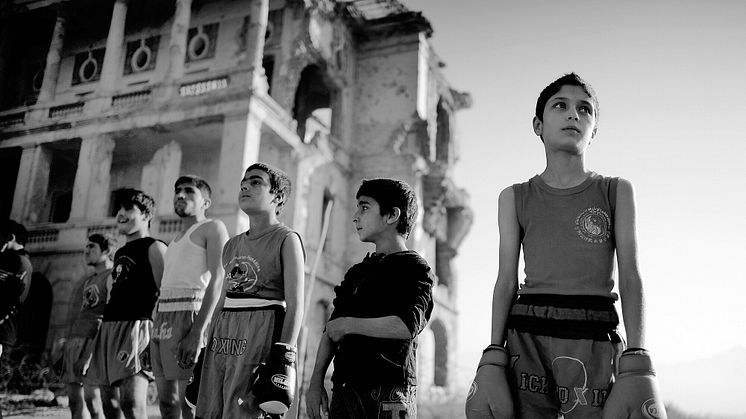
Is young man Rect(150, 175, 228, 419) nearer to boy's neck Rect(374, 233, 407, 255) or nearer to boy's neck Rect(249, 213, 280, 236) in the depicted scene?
boy's neck Rect(249, 213, 280, 236)

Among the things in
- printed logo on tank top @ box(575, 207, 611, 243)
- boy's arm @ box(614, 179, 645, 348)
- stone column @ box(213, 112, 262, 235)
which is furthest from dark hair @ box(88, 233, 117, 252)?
stone column @ box(213, 112, 262, 235)

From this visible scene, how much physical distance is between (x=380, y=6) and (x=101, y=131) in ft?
31.7

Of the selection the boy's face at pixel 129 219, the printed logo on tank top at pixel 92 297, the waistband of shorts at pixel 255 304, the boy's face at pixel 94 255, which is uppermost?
the boy's face at pixel 129 219

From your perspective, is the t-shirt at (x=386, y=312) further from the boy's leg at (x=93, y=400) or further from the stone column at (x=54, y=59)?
the stone column at (x=54, y=59)

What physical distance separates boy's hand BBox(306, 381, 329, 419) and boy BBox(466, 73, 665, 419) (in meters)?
0.88

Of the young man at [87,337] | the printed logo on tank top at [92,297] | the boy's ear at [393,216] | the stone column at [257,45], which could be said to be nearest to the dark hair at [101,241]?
the young man at [87,337]

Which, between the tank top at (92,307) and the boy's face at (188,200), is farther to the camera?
the tank top at (92,307)

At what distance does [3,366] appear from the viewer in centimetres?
1188

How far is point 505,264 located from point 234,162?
37.5 feet

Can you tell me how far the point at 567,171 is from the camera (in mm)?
2262

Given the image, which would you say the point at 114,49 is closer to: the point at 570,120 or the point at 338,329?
the point at 338,329

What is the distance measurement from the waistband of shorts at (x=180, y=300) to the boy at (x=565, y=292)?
2671 mm

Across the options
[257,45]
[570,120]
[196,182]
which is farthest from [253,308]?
[257,45]

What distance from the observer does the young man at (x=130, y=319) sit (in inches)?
169
